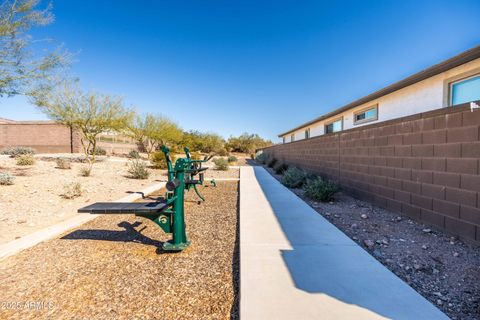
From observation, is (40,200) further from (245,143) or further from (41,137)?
(245,143)

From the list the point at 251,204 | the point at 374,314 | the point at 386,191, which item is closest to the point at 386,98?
the point at 386,191

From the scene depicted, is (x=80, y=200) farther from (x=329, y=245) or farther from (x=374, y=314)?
(x=374, y=314)

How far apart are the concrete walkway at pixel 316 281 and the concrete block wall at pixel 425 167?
171cm

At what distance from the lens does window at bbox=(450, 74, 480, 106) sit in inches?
218

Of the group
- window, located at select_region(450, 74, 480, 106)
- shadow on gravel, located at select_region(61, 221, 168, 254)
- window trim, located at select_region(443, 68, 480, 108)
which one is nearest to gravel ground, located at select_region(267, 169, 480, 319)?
shadow on gravel, located at select_region(61, 221, 168, 254)

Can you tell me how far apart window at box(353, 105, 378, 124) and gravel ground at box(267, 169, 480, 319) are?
587 cm

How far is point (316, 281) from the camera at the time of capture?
245 centimetres

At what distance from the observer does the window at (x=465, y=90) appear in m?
5.53

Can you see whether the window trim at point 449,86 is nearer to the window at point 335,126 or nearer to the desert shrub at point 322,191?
the desert shrub at point 322,191

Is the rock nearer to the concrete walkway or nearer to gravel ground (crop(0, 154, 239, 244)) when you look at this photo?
the concrete walkway

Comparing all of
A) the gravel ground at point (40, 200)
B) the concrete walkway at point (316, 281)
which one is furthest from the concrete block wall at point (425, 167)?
the gravel ground at point (40, 200)

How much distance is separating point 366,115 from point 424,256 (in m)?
8.50

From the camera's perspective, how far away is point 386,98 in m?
8.77

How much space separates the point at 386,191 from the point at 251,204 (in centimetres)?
315
